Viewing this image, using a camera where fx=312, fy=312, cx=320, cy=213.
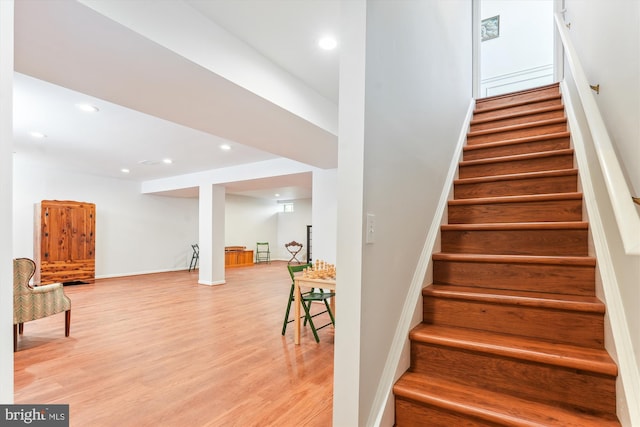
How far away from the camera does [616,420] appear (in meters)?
1.16

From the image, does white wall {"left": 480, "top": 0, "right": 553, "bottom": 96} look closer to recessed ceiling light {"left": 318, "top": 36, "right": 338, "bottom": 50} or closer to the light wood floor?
recessed ceiling light {"left": 318, "top": 36, "right": 338, "bottom": 50}

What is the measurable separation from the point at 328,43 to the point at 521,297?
2.17 m

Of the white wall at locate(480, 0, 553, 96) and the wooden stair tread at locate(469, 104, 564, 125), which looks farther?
the white wall at locate(480, 0, 553, 96)

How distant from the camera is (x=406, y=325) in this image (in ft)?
5.24

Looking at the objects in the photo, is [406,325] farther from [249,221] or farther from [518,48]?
[249,221]

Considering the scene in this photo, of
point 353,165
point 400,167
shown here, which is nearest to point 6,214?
point 353,165

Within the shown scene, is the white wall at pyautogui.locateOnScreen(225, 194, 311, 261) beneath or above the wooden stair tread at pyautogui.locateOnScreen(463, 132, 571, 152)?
beneath

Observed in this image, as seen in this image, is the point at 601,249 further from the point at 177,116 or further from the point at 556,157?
the point at 177,116

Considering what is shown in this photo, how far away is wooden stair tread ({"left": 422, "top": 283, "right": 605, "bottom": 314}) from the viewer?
1.41 metres

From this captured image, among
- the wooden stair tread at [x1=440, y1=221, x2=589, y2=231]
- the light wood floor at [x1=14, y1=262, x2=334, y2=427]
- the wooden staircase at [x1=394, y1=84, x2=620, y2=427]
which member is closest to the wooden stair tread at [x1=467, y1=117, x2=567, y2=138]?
the wooden staircase at [x1=394, y1=84, x2=620, y2=427]

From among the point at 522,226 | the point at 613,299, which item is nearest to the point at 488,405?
the point at 613,299

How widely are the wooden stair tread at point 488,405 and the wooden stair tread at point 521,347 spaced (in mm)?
171

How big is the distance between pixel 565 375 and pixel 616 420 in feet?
0.61

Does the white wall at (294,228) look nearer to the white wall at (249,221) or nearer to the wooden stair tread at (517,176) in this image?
the white wall at (249,221)
